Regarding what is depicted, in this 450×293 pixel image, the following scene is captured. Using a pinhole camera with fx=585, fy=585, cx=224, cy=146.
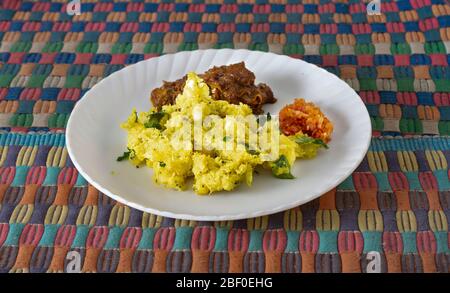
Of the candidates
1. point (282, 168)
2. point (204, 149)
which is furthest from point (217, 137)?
point (282, 168)

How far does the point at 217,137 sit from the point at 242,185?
11 centimetres

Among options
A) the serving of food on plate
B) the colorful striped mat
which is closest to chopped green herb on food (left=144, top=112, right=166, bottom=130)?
the serving of food on plate

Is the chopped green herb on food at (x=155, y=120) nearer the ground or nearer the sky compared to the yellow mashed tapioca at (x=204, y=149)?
nearer the sky

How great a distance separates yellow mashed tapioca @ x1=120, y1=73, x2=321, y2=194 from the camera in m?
1.12

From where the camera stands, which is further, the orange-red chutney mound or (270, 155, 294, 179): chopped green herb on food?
the orange-red chutney mound

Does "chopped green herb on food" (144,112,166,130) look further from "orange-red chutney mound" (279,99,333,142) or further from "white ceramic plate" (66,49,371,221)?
"orange-red chutney mound" (279,99,333,142)

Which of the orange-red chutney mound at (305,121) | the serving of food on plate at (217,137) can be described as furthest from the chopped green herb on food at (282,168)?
the orange-red chutney mound at (305,121)

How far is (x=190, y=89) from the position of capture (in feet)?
4.11

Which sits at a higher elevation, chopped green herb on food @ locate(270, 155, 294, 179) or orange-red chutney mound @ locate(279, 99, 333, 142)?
orange-red chutney mound @ locate(279, 99, 333, 142)

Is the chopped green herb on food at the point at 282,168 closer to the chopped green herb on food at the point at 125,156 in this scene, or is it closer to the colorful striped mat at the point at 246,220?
the colorful striped mat at the point at 246,220

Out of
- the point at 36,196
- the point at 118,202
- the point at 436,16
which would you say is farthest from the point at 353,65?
the point at 36,196

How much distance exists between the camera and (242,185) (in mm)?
1144

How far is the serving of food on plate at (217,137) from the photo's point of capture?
112 cm

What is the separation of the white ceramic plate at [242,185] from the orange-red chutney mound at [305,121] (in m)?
0.03
